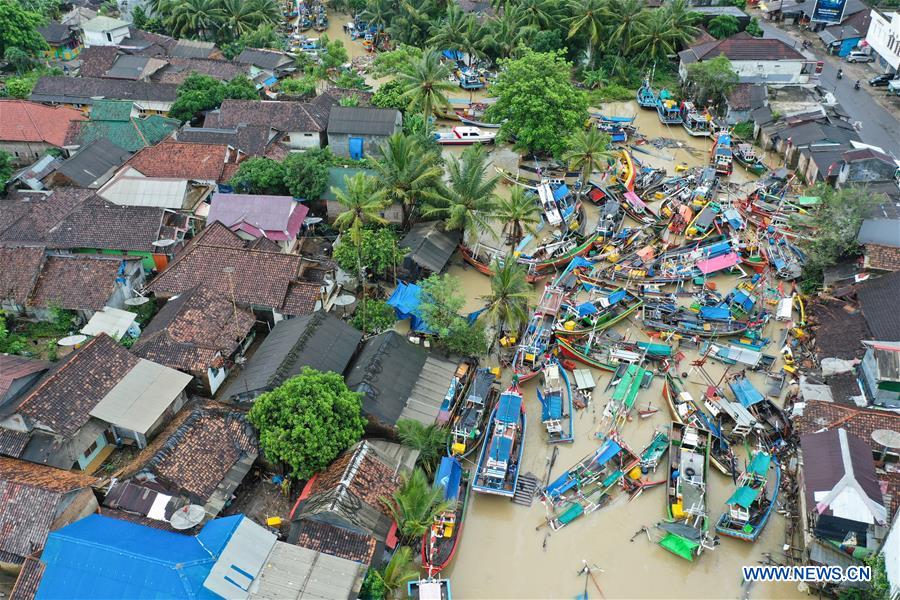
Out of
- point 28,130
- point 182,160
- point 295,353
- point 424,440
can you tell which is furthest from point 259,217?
point 28,130

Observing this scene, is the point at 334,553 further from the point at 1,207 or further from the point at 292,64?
the point at 292,64

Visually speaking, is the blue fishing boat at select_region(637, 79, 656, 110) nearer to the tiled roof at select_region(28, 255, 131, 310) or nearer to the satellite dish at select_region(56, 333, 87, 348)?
the tiled roof at select_region(28, 255, 131, 310)

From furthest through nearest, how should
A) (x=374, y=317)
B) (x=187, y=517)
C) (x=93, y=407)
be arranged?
1. (x=374, y=317)
2. (x=93, y=407)
3. (x=187, y=517)

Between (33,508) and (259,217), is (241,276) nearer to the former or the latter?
(259,217)

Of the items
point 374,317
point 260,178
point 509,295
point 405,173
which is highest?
point 405,173

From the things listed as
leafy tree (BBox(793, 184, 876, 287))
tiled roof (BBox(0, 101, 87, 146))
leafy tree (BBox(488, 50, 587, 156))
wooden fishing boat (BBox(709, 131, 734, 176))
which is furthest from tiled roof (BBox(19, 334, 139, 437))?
wooden fishing boat (BBox(709, 131, 734, 176))

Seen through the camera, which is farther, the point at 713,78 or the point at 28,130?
the point at 713,78

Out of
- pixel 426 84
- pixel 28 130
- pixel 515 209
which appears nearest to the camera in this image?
pixel 515 209

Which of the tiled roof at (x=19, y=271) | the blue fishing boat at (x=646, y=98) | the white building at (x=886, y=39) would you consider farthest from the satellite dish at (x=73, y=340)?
the white building at (x=886, y=39)
